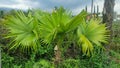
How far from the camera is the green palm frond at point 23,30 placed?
10.1 m

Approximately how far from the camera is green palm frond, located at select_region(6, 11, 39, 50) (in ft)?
33.1

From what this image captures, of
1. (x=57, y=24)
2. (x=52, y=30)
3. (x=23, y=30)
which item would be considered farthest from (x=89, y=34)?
(x=23, y=30)

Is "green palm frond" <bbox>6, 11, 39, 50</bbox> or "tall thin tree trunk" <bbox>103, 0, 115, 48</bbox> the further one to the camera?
"tall thin tree trunk" <bbox>103, 0, 115, 48</bbox>

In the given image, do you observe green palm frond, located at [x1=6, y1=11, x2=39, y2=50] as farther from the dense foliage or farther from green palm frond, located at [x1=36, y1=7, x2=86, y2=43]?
green palm frond, located at [x1=36, y1=7, x2=86, y2=43]

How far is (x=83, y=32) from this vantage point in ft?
33.4

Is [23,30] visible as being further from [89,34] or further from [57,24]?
[89,34]

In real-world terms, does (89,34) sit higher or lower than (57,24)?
lower

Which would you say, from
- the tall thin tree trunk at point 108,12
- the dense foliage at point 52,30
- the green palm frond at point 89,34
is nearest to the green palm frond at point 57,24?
the dense foliage at point 52,30

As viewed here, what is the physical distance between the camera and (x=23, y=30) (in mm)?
10305

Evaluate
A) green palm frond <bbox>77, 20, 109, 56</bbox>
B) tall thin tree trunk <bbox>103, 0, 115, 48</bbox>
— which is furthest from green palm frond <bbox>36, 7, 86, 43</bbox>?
tall thin tree trunk <bbox>103, 0, 115, 48</bbox>

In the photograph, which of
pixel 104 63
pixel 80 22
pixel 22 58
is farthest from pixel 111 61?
pixel 80 22

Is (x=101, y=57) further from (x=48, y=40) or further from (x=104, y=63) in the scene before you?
(x=48, y=40)

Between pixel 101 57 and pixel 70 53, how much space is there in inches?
44.8

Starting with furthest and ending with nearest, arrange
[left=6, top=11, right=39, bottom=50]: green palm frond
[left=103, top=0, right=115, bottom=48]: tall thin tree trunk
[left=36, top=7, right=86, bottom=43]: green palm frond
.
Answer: [left=103, top=0, right=115, bottom=48]: tall thin tree trunk → [left=6, top=11, right=39, bottom=50]: green palm frond → [left=36, top=7, right=86, bottom=43]: green palm frond
